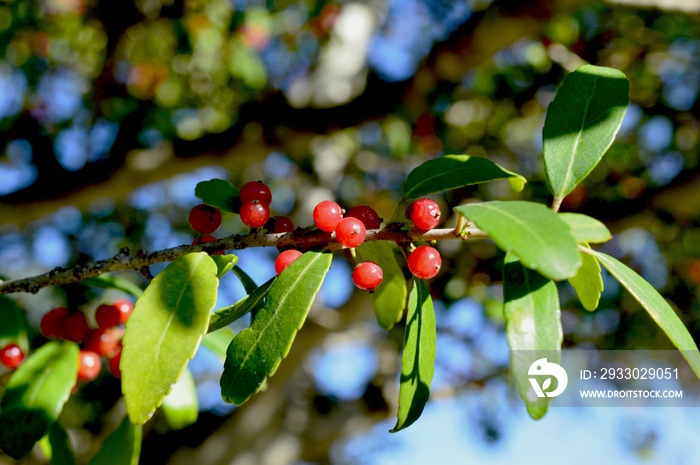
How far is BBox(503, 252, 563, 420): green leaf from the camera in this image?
69cm

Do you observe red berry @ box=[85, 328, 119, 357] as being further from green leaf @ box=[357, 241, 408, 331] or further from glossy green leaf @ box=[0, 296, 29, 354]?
green leaf @ box=[357, 241, 408, 331]

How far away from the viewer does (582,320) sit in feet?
12.6

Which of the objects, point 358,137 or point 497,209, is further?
point 358,137

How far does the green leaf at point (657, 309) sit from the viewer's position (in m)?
0.70

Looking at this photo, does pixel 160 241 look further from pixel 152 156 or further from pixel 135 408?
pixel 135 408

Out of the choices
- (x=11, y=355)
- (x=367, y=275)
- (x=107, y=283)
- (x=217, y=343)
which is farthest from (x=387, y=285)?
(x=11, y=355)

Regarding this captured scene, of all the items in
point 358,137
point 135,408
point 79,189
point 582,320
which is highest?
point 135,408

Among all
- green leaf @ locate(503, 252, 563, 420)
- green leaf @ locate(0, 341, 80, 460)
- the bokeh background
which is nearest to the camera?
green leaf @ locate(503, 252, 563, 420)

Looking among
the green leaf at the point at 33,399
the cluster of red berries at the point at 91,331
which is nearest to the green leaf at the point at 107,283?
the cluster of red berries at the point at 91,331

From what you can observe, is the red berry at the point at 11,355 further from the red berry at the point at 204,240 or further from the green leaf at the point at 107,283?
the red berry at the point at 204,240

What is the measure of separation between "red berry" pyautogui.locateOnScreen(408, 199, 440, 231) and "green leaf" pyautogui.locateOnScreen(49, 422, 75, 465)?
1091 millimetres

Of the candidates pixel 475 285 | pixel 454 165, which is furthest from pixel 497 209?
pixel 475 285

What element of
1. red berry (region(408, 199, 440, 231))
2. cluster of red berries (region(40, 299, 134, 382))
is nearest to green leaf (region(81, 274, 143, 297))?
cluster of red berries (region(40, 299, 134, 382))

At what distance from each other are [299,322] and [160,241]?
387cm
